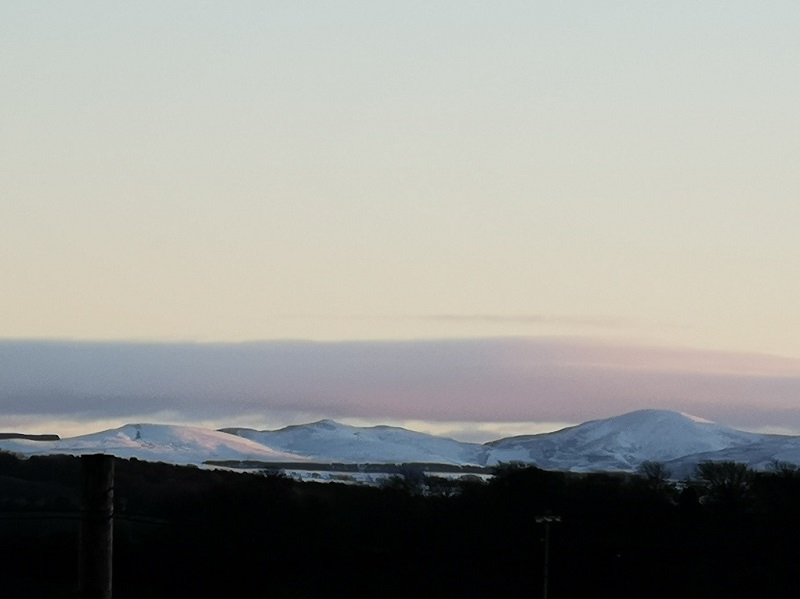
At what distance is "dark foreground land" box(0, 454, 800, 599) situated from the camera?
285ft

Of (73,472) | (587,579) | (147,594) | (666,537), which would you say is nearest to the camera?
(147,594)

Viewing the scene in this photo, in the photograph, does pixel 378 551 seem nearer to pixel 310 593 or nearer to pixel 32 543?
pixel 310 593

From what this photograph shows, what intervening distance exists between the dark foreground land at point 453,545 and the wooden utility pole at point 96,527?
174ft

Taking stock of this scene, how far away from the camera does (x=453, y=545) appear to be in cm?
9831

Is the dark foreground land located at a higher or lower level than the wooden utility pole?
lower

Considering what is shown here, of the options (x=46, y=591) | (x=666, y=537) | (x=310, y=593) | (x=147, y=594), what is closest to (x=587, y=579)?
(x=666, y=537)

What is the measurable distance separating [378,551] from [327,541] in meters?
3.25

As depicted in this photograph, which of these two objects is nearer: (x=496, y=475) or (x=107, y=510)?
(x=107, y=510)

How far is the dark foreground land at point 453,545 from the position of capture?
86769 millimetres

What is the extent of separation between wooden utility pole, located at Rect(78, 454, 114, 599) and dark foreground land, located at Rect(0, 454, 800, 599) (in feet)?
174

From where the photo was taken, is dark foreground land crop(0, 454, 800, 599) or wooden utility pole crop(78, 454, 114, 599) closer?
wooden utility pole crop(78, 454, 114, 599)

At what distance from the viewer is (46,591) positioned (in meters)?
74.2

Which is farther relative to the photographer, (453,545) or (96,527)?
(453,545)

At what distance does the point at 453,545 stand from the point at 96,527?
79.0 metres
